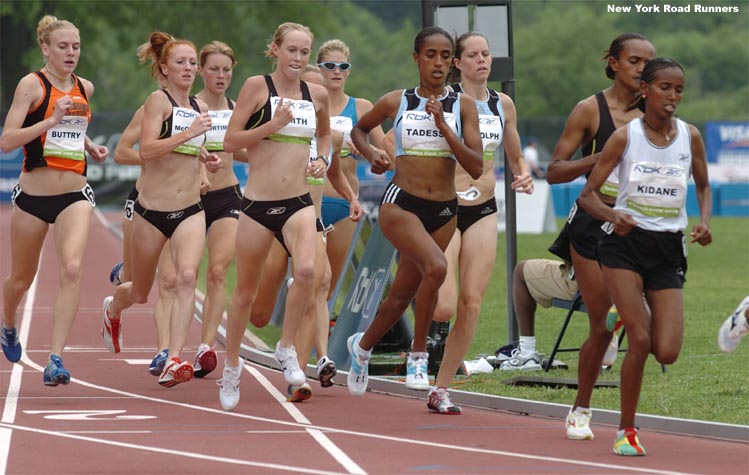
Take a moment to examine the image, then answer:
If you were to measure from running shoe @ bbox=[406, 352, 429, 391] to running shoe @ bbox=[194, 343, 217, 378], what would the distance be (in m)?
2.19

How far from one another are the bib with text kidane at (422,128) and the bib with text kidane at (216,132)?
7.90 feet

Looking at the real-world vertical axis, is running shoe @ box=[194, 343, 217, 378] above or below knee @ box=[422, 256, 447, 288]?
below

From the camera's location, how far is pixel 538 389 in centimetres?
1155

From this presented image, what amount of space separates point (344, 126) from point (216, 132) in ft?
3.17

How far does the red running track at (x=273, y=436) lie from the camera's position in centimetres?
834

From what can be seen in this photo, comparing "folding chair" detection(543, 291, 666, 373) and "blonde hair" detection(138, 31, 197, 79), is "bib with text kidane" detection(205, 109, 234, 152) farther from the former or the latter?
"folding chair" detection(543, 291, 666, 373)

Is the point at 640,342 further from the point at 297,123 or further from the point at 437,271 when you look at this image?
the point at 297,123

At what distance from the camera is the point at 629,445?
8.57 metres

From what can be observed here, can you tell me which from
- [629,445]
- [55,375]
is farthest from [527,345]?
[629,445]

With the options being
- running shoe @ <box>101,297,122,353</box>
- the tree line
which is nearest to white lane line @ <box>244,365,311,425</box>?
running shoe @ <box>101,297,122,353</box>

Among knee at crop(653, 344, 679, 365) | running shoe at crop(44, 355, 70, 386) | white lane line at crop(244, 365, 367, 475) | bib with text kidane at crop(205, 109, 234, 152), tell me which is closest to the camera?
white lane line at crop(244, 365, 367, 475)

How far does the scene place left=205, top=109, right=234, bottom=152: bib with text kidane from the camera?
12.3m

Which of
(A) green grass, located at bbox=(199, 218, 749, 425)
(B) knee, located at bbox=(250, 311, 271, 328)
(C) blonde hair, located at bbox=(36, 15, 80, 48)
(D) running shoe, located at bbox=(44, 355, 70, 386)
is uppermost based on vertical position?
(C) blonde hair, located at bbox=(36, 15, 80, 48)

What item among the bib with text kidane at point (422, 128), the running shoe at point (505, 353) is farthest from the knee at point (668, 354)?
the running shoe at point (505, 353)
